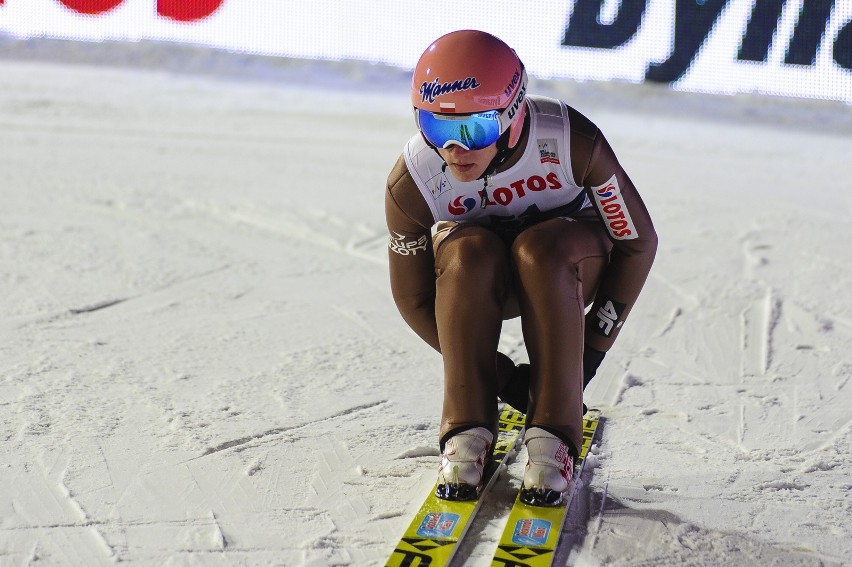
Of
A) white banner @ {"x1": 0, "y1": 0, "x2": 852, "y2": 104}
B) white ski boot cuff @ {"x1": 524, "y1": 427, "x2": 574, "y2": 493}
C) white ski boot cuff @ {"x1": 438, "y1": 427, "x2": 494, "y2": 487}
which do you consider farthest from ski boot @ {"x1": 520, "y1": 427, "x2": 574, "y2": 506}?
white banner @ {"x1": 0, "y1": 0, "x2": 852, "y2": 104}

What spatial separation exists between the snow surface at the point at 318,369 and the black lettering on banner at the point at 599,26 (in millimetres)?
2511

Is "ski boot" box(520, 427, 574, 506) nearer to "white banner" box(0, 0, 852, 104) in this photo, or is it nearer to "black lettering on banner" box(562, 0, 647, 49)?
"white banner" box(0, 0, 852, 104)

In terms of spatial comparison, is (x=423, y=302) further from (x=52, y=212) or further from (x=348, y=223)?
(x=52, y=212)

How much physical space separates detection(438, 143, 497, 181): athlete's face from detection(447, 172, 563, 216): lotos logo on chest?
15 cm

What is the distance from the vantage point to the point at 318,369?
320cm

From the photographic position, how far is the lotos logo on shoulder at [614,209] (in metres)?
2.28

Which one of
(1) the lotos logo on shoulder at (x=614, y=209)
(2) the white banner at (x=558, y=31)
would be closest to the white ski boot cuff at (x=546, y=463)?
(1) the lotos logo on shoulder at (x=614, y=209)

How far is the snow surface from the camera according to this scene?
2158mm

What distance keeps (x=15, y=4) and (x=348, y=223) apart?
6.59m

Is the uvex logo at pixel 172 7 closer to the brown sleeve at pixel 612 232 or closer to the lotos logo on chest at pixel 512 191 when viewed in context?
the lotos logo on chest at pixel 512 191

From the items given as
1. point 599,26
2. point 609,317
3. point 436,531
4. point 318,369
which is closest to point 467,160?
point 609,317

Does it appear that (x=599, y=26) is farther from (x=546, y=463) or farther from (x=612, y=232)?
(x=546, y=463)

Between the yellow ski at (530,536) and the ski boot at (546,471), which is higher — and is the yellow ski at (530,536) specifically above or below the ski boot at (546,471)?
below

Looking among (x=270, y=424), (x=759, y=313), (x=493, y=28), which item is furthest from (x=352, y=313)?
(x=493, y=28)
